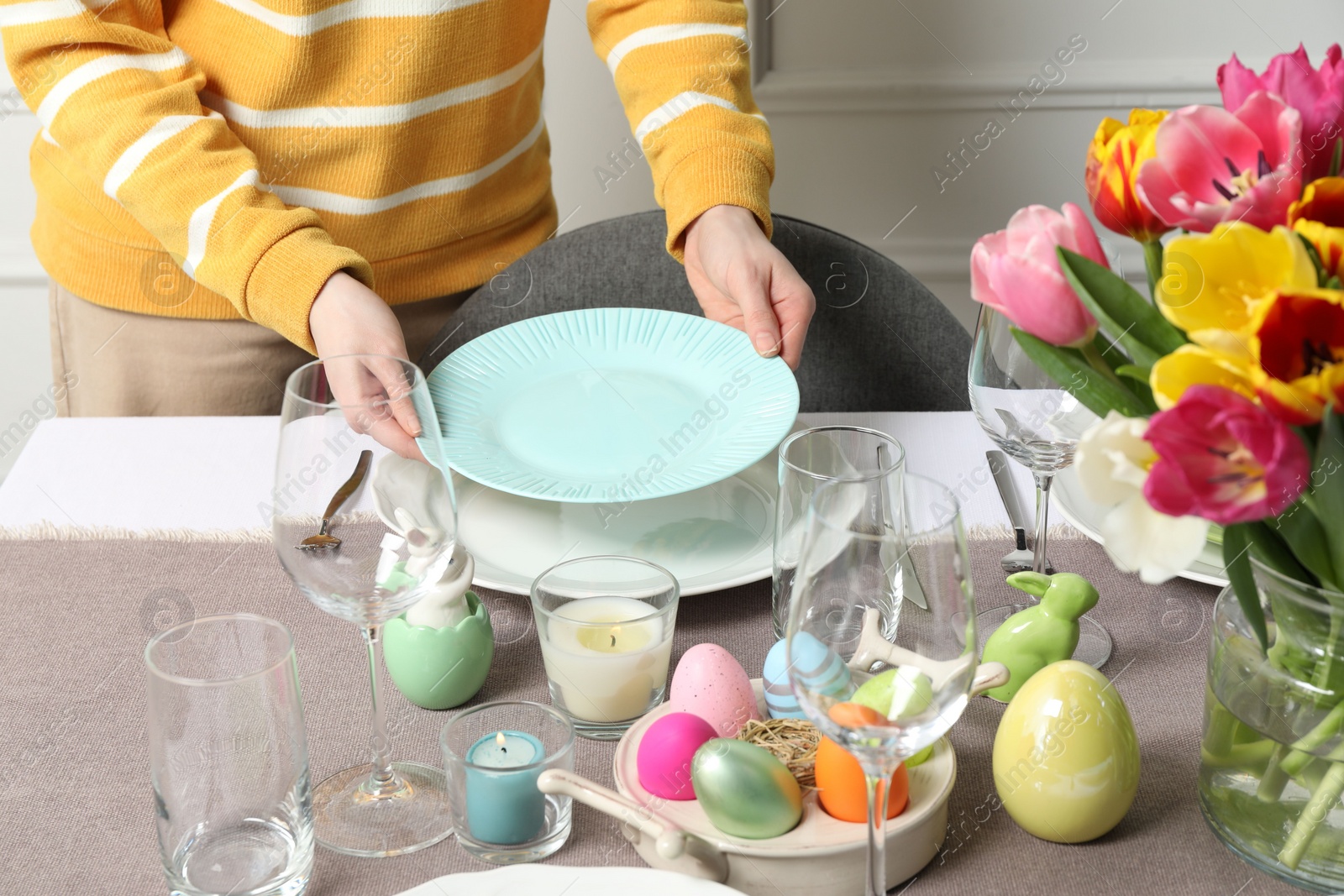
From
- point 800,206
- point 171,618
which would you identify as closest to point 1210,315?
point 171,618

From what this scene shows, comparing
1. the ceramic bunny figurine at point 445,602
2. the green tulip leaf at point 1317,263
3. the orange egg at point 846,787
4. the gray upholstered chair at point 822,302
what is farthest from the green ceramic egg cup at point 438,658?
the gray upholstered chair at point 822,302

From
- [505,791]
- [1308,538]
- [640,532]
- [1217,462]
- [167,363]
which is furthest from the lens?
[167,363]

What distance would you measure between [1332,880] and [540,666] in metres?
0.44

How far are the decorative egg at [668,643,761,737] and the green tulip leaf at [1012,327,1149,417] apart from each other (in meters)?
0.26

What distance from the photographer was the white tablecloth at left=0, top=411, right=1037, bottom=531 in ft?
2.92

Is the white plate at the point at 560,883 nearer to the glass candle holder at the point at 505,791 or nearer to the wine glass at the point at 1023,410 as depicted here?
the glass candle holder at the point at 505,791

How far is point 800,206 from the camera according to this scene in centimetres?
204

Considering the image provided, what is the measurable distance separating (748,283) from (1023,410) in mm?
346

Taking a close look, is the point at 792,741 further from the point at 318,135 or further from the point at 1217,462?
the point at 318,135

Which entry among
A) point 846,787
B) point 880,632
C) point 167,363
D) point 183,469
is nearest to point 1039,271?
point 880,632

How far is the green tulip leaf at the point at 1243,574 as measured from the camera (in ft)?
1.60

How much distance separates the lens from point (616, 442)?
92 cm

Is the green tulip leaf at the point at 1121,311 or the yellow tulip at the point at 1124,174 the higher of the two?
the yellow tulip at the point at 1124,174

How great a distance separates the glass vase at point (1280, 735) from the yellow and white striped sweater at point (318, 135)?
68 cm
